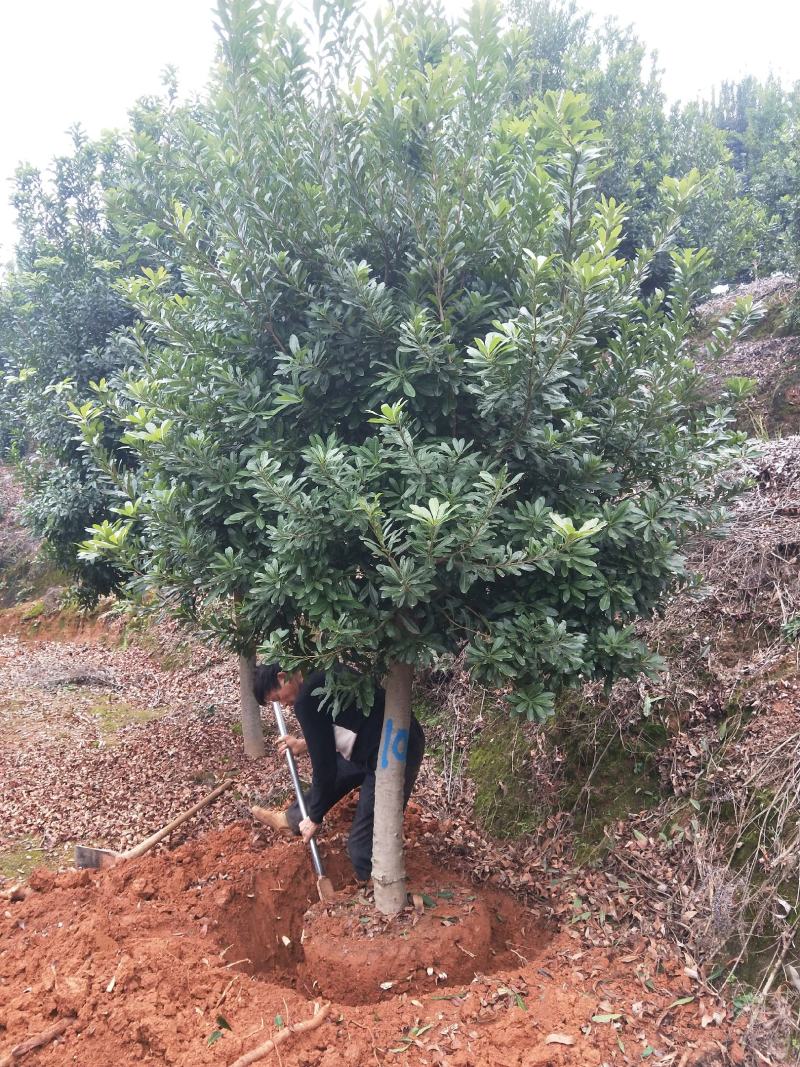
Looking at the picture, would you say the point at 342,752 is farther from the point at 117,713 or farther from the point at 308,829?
the point at 117,713

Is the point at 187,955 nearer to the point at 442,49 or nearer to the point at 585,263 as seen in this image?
the point at 585,263

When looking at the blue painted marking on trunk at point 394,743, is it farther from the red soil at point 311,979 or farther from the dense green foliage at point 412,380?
the red soil at point 311,979

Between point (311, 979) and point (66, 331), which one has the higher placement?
point (66, 331)

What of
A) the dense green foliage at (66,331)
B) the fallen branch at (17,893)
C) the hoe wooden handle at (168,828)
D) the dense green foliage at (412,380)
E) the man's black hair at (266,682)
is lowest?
the hoe wooden handle at (168,828)

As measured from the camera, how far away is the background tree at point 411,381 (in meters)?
3.17

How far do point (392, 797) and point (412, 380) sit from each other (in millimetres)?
2522

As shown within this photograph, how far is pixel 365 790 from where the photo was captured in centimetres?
499

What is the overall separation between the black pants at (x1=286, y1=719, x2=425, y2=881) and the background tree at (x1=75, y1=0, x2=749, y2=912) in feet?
3.71

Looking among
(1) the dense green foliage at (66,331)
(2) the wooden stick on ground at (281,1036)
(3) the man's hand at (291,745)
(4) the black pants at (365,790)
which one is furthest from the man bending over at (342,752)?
(1) the dense green foliage at (66,331)

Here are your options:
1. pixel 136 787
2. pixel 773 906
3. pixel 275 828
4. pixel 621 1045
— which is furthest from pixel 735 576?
pixel 136 787

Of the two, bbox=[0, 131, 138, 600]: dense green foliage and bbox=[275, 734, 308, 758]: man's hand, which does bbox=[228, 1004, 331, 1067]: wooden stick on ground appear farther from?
bbox=[0, 131, 138, 600]: dense green foliage

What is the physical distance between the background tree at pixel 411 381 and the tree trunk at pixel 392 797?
452mm

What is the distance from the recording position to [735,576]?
5.86 m

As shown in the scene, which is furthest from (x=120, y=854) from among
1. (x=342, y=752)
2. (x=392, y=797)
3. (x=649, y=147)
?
(x=649, y=147)
